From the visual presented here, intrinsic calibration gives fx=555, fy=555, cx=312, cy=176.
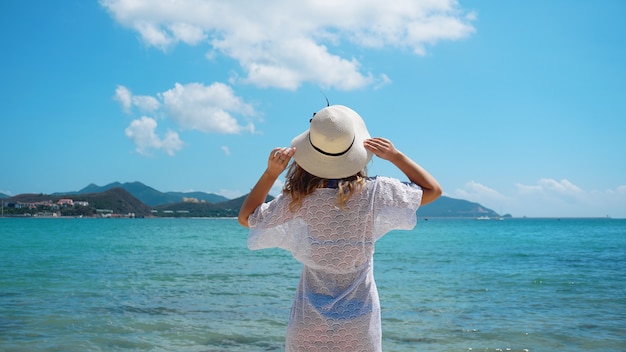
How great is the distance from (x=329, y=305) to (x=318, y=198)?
48cm

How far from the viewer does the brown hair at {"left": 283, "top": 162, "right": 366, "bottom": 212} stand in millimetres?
2412

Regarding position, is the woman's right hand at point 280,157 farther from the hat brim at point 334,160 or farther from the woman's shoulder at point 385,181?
the woman's shoulder at point 385,181

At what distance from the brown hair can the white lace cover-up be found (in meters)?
0.03

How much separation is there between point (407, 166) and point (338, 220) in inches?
15.4

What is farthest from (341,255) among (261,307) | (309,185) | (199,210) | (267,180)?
(199,210)

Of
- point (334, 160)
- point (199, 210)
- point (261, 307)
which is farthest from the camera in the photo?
point (199, 210)

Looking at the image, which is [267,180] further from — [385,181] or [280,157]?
[385,181]

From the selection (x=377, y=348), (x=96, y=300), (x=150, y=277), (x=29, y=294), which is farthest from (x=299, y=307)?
→ (x=150, y=277)

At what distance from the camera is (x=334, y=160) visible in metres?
2.34

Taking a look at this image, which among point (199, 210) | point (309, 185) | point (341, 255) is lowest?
point (199, 210)

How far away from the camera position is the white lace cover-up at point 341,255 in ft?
8.08

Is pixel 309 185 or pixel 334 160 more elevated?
pixel 334 160

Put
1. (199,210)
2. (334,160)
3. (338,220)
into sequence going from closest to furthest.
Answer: (334,160) → (338,220) → (199,210)

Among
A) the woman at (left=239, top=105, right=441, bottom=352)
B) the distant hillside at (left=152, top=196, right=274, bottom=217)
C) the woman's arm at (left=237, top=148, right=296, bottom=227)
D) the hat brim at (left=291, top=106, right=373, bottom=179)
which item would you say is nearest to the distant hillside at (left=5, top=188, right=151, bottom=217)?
the distant hillside at (left=152, top=196, right=274, bottom=217)
